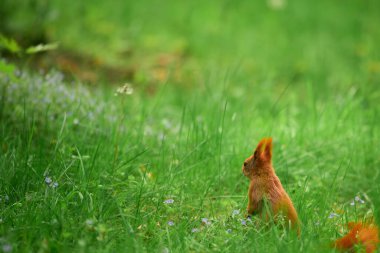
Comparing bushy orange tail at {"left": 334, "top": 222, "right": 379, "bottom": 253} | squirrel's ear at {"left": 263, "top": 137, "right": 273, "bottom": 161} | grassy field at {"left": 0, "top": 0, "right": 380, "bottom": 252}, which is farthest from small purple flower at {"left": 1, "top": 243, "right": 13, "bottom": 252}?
bushy orange tail at {"left": 334, "top": 222, "right": 379, "bottom": 253}

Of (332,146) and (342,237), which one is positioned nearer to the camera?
(342,237)

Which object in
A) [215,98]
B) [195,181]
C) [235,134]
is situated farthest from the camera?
[215,98]

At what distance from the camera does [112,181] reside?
9.52 ft

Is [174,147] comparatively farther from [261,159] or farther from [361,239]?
[361,239]

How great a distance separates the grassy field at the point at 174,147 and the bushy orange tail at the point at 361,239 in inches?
3.8

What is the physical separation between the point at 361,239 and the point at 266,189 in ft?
1.62

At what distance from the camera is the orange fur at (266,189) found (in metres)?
2.49

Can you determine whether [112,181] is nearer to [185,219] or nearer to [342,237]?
[185,219]

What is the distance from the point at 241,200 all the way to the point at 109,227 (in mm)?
878

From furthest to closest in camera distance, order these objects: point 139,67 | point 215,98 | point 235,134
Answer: point 139,67 → point 215,98 → point 235,134

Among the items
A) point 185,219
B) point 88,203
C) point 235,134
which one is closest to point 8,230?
point 88,203

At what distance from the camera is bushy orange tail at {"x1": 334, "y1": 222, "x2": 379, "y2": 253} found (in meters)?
2.39

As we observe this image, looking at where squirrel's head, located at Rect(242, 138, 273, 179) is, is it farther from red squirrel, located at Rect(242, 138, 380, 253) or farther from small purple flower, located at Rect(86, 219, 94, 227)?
small purple flower, located at Rect(86, 219, 94, 227)

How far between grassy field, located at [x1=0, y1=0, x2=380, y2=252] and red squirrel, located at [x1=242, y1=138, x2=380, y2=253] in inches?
3.7
